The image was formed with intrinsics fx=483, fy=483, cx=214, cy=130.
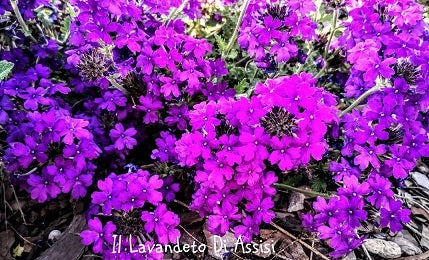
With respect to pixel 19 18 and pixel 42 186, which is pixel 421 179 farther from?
pixel 19 18

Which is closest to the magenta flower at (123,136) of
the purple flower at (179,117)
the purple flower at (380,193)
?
the purple flower at (179,117)

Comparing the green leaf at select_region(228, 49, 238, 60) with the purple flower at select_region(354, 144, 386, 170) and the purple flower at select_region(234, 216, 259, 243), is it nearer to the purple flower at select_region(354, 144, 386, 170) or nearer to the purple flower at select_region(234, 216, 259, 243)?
the purple flower at select_region(354, 144, 386, 170)

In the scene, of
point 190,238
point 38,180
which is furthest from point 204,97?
point 38,180

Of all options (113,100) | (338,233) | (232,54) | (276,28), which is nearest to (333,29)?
(276,28)

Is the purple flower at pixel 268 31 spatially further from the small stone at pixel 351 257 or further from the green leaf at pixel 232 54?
the small stone at pixel 351 257

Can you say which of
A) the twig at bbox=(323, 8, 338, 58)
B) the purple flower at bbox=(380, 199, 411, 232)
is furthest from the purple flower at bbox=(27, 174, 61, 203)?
the twig at bbox=(323, 8, 338, 58)

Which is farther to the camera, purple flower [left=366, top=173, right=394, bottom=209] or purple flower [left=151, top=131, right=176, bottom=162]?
purple flower [left=151, top=131, right=176, bottom=162]
